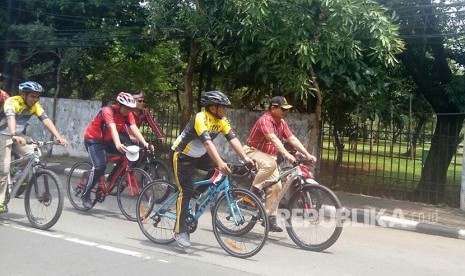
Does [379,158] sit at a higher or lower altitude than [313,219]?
higher

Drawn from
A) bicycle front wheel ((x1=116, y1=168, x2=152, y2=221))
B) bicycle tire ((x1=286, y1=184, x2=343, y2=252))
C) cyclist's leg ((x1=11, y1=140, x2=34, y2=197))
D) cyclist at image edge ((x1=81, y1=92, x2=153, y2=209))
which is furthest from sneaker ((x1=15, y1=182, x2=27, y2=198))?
bicycle tire ((x1=286, y1=184, x2=343, y2=252))

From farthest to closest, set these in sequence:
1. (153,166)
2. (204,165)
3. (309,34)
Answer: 1. (309,34)
2. (153,166)
3. (204,165)

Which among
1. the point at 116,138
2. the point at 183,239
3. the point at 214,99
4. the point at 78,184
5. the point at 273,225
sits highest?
the point at 214,99

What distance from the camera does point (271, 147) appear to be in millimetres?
6859

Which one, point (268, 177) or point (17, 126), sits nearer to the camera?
point (268, 177)

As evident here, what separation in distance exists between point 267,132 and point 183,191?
1.32m

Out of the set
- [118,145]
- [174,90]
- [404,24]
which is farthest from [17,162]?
[174,90]

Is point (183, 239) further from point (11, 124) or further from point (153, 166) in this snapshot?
point (153, 166)

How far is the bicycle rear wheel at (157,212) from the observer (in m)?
6.15

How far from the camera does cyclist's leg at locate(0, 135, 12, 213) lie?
683 cm

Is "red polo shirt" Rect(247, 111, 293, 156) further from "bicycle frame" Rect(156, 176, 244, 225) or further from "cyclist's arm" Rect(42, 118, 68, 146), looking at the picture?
"cyclist's arm" Rect(42, 118, 68, 146)

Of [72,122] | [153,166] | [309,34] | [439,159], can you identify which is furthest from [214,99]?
[72,122]

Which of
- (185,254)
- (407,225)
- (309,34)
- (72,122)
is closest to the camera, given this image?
(185,254)

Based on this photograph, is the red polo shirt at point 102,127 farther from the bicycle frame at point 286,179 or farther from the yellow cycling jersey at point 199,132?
the bicycle frame at point 286,179
